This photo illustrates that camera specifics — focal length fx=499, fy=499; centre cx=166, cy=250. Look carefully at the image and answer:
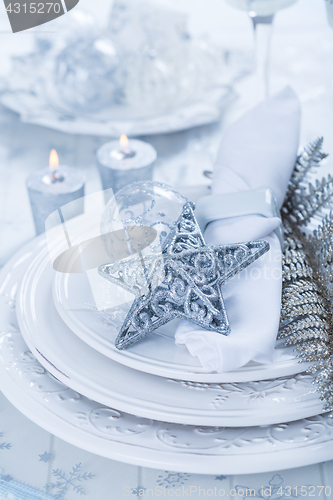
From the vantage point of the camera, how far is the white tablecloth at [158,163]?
43 centimetres

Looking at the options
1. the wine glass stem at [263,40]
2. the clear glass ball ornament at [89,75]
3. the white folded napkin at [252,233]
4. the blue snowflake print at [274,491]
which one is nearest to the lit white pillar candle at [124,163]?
the white folded napkin at [252,233]

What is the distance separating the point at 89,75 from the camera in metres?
1.09

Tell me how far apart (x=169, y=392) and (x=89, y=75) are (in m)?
0.84

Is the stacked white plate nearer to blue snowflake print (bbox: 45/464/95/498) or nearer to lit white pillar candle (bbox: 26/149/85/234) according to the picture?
blue snowflake print (bbox: 45/464/95/498)

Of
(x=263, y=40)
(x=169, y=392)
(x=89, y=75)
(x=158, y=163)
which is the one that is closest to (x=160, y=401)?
(x=169, y=392)

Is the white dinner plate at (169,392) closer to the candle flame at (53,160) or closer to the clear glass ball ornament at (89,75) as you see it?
the candle flame at (53,160)

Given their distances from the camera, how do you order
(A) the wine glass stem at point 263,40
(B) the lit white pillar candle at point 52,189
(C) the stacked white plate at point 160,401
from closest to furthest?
(C) the stacked white plate at point 160,401
(B) the lit white pillar candle at point 52,189
(A) the wine glass stem at point 263,40

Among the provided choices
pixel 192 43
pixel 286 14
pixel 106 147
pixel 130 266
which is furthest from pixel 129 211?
pixel 286 14

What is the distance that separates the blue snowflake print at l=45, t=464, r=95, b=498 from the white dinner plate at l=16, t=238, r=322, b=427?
69 mm

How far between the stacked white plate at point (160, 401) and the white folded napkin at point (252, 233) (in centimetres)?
2

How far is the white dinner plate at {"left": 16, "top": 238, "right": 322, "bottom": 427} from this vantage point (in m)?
0.42

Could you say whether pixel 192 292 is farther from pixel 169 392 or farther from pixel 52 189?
pixel 52 189

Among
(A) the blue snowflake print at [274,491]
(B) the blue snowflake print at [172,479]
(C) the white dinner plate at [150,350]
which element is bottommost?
(A) the blue snowflake print at [274,491]

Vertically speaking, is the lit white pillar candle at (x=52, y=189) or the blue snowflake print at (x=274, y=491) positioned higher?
the lit white pillar candle at (x=52, y=189)
